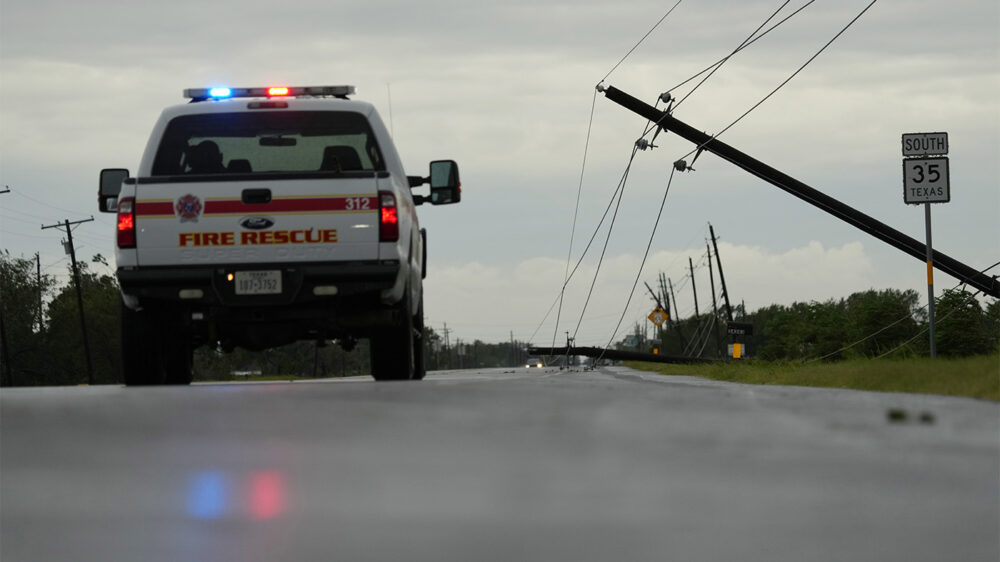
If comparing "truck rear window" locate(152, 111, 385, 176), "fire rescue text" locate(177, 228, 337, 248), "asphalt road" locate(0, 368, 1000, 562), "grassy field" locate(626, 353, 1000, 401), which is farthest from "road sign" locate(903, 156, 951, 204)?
"asphalt road" locate(0, 368, 1000, 562)

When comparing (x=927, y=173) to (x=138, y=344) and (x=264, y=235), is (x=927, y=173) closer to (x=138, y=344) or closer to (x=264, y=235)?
(x=264, y=235)

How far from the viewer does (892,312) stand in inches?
3930

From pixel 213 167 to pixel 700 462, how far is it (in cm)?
780

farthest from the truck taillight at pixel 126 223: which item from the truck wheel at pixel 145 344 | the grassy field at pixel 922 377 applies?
the grassy field at pixel 922 377

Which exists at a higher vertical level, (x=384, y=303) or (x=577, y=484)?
(x=384, y=303)

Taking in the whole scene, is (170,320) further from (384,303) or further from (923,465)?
(923,465)

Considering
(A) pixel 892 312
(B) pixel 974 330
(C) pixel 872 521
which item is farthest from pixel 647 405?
(A) pixel 892 312

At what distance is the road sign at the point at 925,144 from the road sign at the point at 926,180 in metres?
0.14

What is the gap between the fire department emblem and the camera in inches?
381

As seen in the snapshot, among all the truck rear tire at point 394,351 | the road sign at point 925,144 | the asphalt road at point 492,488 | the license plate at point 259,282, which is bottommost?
the asphalt road at point 492,488

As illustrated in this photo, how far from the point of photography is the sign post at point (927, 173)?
63.4 feet

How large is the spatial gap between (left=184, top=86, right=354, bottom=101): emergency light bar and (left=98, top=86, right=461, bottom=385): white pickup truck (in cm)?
2

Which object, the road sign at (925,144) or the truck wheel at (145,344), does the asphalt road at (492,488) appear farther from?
the road sign at (925,144)

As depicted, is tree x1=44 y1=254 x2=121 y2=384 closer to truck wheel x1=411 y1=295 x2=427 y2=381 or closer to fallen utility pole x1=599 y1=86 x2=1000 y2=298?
fallen utility pole x1=599 y1=86 x2=1000 y2=298
